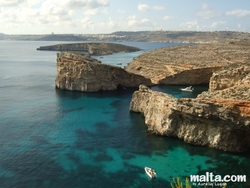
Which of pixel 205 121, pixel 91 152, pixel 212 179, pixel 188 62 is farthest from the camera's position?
pixel 188 62

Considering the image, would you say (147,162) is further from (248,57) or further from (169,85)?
(248,57)

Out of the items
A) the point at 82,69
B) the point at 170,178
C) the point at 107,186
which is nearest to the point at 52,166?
the point at 107,186

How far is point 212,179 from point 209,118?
1008cm

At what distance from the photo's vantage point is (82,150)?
146 feet

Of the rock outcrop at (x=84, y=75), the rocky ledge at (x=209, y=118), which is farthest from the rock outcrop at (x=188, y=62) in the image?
the rocky ledge at (x=209, y=118)

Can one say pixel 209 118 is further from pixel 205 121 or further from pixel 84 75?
pixel 84 75

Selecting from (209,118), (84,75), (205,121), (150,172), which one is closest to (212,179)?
(150,172)

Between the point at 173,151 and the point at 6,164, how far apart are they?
2528cm

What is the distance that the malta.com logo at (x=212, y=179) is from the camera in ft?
117

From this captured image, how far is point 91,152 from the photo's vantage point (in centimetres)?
4391

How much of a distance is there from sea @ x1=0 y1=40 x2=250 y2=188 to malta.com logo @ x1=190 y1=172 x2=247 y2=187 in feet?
1.88

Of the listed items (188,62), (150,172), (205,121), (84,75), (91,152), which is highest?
(188,62)

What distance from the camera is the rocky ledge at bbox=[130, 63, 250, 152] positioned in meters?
41.0

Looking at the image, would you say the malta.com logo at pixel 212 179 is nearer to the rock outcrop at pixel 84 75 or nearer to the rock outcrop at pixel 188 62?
the rock outcrop at pixel 84 75
